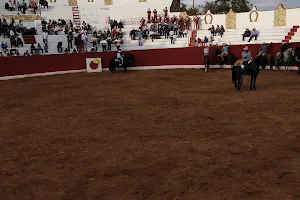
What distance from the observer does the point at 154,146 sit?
600 cm

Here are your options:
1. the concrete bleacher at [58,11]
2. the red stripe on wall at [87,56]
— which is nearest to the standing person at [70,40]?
the red stripe on wall at [87,56]

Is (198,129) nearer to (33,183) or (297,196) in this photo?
(297,196)

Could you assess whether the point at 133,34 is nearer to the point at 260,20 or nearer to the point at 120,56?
the point at 120,56

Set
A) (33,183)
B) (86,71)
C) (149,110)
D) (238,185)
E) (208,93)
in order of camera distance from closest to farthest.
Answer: (238,185) → (33,183) → (149,110) → (208,93) → (86,71)

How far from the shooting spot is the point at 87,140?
21.4ft

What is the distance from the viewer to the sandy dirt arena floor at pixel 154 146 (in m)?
4.43

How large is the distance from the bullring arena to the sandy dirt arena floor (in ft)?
0.06

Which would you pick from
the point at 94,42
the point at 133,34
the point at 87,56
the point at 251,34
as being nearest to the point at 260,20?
the point at 251,34

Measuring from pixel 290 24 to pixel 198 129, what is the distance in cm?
2045

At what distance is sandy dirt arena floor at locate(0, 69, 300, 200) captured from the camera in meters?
4.43

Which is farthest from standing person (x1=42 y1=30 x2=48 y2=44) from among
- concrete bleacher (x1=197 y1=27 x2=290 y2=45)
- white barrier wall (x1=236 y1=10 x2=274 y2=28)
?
white barrier wall (x1=236 y1=10 x2=274 y2=28)

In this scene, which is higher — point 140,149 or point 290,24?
point 290,24

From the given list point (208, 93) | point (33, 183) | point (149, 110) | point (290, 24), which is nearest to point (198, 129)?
point (149, 110)

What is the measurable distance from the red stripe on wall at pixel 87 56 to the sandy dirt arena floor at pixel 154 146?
746 centimetres
